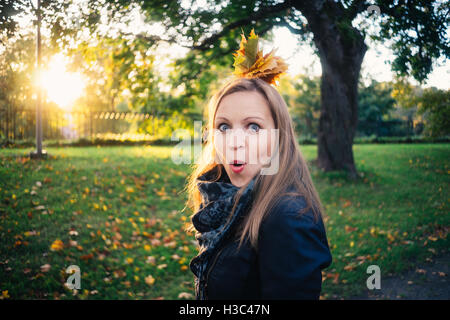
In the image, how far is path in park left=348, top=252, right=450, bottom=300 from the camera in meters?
3.64

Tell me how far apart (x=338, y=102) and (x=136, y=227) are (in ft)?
19.2

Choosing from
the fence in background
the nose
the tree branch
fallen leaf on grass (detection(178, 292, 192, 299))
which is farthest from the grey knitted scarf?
the tree branch

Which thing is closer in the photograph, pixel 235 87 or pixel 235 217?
pixel 235 217

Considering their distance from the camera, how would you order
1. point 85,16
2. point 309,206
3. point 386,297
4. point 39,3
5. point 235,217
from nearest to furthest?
1. point 309,206
2. point 235,217
3. point 39,3
4. point 85,16
5. point 386,297

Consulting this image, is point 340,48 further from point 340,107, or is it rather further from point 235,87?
point 235,87

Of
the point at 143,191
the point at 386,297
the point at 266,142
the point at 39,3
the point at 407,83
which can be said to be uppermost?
the point at 39,3

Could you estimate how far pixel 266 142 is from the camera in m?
1.53

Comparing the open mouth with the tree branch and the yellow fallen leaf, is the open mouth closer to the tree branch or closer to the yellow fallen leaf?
the tree branch

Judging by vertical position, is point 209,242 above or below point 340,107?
below

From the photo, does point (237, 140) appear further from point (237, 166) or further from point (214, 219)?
point (214, 219)

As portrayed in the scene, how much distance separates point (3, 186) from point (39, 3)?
5.37 ft

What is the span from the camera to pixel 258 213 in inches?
53.6

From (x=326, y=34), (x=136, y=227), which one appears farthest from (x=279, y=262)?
(x=326, y=34)
